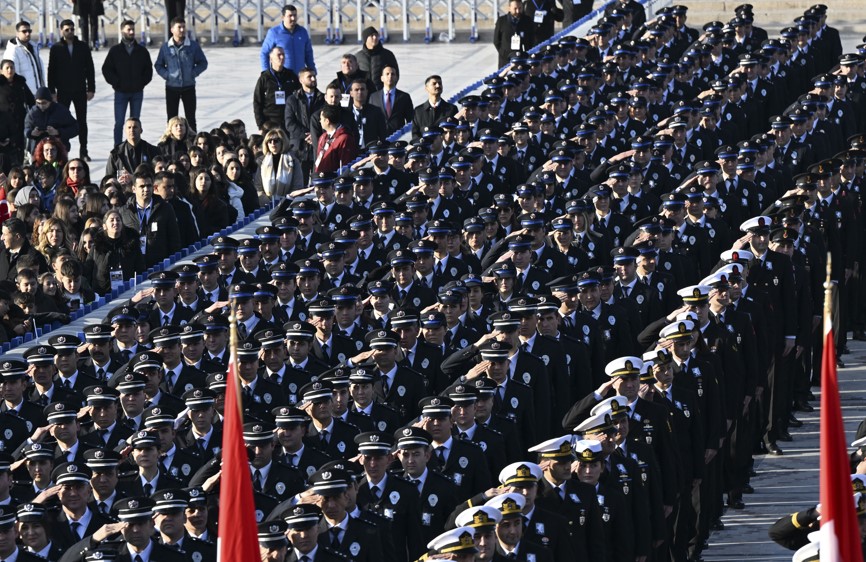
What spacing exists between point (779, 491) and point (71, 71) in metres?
12.7

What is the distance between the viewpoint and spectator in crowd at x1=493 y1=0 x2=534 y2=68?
29.1 m

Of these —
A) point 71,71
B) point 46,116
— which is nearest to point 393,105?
point 46,116

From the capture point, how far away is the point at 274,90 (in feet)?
82.6

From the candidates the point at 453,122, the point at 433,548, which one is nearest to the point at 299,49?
the point at 453,122

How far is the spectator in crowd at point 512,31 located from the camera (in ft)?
95.5

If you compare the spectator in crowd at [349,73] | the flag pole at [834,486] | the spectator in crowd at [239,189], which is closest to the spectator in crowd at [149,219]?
the spectator in crowd at [239,189]

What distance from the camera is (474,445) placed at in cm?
1438

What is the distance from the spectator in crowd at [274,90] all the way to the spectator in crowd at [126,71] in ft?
6.64

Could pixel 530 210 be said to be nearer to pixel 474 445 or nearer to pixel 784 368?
pixel 784 368

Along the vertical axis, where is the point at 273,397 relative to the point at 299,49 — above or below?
below

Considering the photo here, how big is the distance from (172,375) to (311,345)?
1059 millimetres

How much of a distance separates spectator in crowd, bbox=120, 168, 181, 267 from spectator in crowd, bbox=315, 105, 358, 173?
10.3 ft

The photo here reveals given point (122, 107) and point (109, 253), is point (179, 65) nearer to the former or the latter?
point (122, 107)

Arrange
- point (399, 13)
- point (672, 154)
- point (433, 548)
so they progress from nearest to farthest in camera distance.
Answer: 1. point (433, 548)
2. point (672, 154)
3. point (399, 13)
